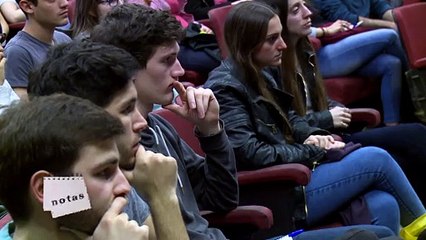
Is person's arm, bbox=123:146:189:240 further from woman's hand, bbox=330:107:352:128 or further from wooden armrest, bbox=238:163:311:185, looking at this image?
woman's hand, bbox=330:107:352:128

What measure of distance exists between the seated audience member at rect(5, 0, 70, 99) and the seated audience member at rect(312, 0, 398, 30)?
2.04 meters

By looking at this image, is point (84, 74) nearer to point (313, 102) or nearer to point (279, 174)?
point (279, 174)

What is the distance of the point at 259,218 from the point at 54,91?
0.82 m

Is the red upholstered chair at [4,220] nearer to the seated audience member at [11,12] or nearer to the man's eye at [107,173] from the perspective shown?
the man's eye at [107,173]

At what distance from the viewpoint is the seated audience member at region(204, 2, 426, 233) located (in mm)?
2605

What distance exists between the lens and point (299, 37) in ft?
10.6

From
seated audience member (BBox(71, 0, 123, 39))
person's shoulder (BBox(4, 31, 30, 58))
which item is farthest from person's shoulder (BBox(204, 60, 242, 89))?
person's shoulder (BBox(4, 31, 30, 58))

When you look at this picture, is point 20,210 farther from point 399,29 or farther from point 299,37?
point 399,29

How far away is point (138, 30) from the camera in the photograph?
6.16ft

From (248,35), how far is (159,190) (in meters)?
1.27

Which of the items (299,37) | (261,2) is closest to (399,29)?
(299,37)

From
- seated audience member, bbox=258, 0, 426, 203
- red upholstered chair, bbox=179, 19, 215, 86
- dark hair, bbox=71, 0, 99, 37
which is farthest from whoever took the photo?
red upholstered chair, bbox=179, 19, 215, 86

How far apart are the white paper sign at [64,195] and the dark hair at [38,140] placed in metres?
0.03

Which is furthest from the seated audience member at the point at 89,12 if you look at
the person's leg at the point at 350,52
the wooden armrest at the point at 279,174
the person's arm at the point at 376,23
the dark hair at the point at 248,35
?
the person's arm at the point at 376,23
